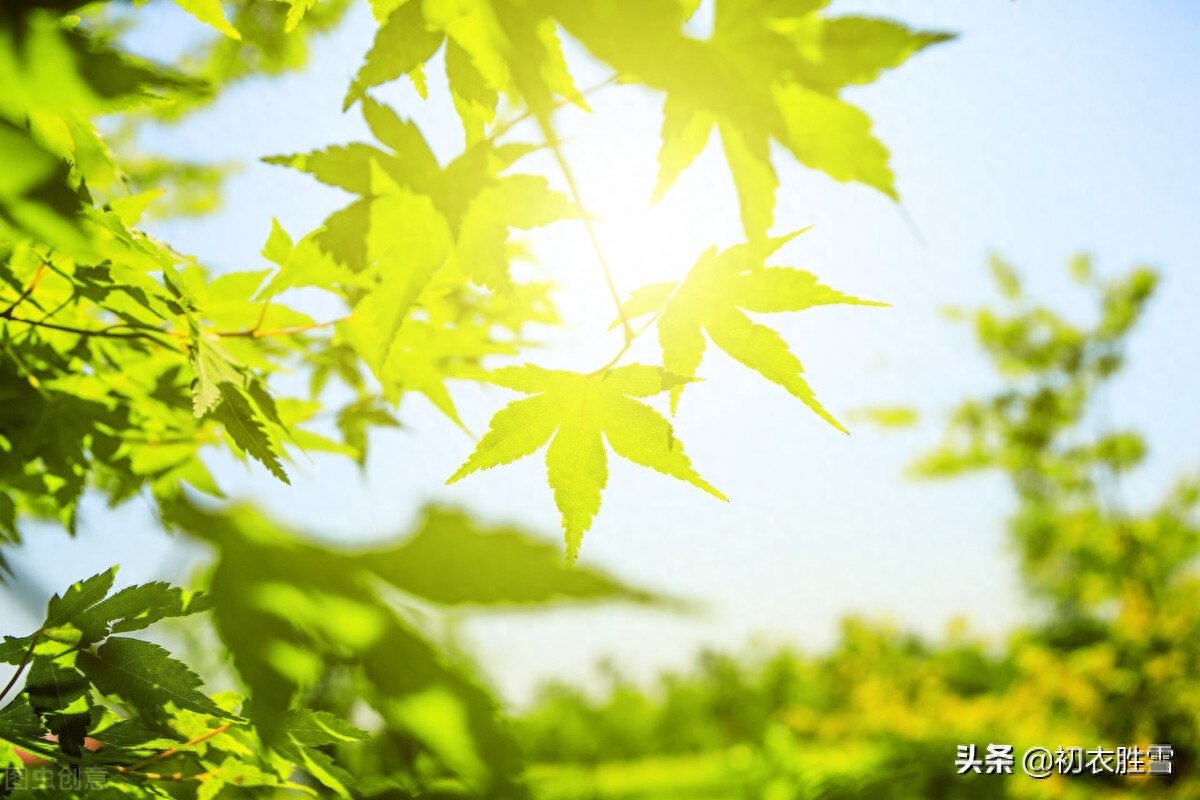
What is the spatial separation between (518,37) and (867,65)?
0.90ft

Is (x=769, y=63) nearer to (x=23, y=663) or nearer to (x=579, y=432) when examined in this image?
(x=579, y=432)

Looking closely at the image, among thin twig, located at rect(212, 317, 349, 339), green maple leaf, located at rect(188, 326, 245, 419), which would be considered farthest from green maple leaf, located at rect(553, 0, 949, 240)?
thin twig, located at rect(212, 317, 349, 339)

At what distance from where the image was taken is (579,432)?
29.3 inches

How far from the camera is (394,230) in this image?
695mm

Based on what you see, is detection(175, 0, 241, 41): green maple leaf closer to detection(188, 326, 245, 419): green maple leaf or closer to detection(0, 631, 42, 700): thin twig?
detection(188, 326, 245, 419): green maple leaf

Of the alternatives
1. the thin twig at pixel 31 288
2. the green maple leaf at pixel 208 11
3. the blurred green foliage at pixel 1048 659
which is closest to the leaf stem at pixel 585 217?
the green maple leaf at pixel 208 11

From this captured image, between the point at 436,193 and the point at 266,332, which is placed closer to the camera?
the point at 436,193

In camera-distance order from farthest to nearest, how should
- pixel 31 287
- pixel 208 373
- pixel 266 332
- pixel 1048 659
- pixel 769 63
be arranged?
pixel 1048 659 < pixel 266 332 < pixel 31 287 < pixel 208 373 < pixel 769 63

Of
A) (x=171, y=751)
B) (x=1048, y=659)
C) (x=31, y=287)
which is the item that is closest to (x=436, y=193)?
(x=31, y=287)

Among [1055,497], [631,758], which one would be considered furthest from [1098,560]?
[631,758]

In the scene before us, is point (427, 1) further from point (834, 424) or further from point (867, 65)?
point (834, 424)

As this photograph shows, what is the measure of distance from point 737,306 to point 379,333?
0.35 meters

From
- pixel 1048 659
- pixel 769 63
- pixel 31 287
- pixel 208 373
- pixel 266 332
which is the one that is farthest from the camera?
pixel 1048 659

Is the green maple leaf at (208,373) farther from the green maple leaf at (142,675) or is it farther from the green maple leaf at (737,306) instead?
the green maple leaf at (737,306)
